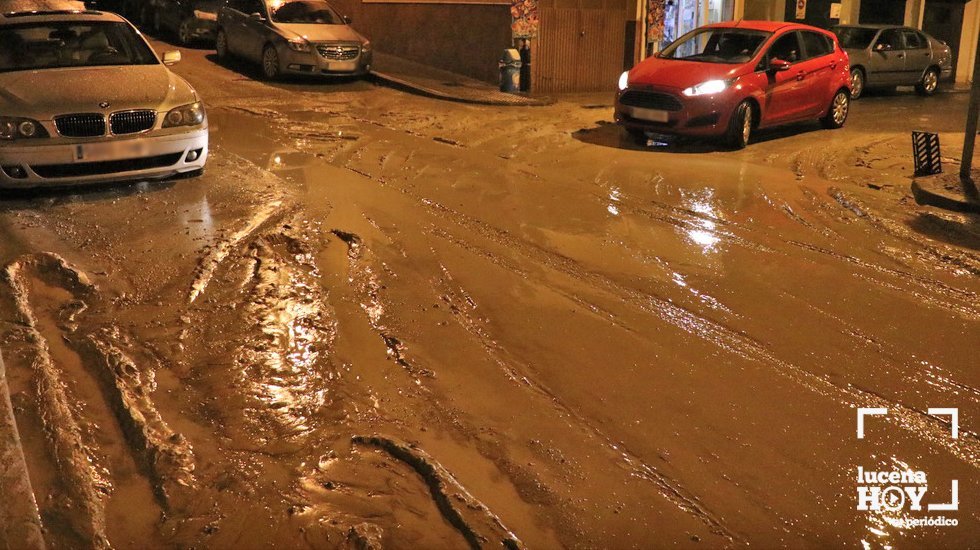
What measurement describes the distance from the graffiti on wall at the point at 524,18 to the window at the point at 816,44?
5.65 meters

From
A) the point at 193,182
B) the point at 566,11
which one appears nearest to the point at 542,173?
the point at 193,182

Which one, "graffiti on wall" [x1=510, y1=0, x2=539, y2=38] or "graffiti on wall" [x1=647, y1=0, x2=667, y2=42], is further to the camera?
"graffiti on wall" [x1=647, y1=0, x2=667, y2=42]

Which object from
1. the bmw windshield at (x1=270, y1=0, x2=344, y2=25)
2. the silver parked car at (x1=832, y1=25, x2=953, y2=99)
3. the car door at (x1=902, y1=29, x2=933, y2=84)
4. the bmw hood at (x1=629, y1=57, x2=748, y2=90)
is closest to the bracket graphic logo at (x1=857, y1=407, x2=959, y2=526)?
the bmw hood at (x1=629, y1=57, x2=748, y2=90)

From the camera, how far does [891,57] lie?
1959 centimetres

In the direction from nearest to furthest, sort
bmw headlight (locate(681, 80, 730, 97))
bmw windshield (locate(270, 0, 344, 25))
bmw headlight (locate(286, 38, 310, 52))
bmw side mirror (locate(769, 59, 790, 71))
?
bmw headlight (locate(681, 80, 730, 97)) → bmw side mirror (locate(769, 59, 790, 71)) → bmw headlight (locate(286, 38, 310, 52)) → bmw windshield (locate(270, 0, 344, 25))

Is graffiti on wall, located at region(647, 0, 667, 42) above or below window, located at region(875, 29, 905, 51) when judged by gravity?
above

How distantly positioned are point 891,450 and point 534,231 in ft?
13.3

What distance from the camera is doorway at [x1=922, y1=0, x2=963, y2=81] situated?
26.2 m

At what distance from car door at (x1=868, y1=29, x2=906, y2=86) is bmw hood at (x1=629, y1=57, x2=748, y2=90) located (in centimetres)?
772

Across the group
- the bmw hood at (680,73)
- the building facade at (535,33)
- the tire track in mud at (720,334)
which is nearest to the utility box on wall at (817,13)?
the building facade at (535,33)

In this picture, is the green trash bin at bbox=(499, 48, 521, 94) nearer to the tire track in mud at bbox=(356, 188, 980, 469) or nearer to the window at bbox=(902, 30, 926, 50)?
the window at bbox=(902, 30, 926, 50)

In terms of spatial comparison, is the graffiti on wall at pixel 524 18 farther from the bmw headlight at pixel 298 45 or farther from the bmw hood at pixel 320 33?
the bmw headlight at pixel 298 45

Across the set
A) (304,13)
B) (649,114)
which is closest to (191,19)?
(304,13)

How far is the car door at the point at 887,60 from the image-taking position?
19.3 meters
